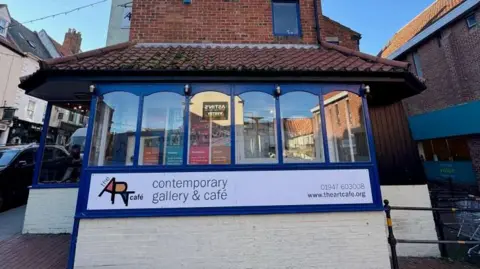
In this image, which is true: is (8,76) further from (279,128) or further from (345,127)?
(345,127)

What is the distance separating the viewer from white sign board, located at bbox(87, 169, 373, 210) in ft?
12.9

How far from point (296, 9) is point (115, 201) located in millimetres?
7269

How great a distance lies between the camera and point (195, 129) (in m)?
4.61

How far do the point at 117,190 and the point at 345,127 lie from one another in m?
5.11

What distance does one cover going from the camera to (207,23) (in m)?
6.42

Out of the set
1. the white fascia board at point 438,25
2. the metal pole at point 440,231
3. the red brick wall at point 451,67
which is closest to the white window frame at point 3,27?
the metal pole at point 440,231

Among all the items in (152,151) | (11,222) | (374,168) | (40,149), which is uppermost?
(40,149)

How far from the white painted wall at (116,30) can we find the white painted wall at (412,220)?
9971mm

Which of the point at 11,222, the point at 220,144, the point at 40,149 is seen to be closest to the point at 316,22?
the point at 220,144

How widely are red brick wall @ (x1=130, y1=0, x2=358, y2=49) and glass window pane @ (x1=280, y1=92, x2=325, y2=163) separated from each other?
8.34ft

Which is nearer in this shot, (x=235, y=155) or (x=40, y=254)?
(x=235, y=155)

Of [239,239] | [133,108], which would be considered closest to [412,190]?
[239,239]

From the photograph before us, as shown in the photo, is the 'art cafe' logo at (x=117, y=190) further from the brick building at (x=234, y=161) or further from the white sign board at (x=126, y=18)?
the white sign board at (x=126, y=18)

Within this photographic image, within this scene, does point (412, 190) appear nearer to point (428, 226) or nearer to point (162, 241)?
point (428, 226)
